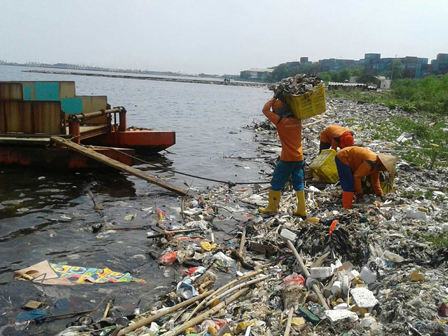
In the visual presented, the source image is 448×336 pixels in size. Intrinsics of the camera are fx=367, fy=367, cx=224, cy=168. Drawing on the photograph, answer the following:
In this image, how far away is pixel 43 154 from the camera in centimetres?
906

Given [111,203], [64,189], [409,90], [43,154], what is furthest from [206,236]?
[409,90]

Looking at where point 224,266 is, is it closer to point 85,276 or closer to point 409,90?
point 85,276

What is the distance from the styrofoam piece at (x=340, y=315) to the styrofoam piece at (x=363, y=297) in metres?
0.16

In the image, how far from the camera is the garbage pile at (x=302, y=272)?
3381mm

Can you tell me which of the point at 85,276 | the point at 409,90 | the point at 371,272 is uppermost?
the point at 409,90

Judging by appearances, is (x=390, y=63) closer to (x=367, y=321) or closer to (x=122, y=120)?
(x=122, y=120)

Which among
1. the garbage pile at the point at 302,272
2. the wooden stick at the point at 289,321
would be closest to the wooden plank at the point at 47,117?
the garbage pile at the point at 302,272

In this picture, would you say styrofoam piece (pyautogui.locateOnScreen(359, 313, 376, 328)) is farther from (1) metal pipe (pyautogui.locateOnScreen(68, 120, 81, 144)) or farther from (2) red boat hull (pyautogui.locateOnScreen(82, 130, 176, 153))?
(2) red boat hull (pyautogui.locateOnScreen(82, 130, 176, 153))

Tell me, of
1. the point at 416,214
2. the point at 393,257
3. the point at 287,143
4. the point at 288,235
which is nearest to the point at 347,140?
the point at 287,143

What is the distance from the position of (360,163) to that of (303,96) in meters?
1.61

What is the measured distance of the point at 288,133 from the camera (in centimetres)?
619

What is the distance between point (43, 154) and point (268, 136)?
12174 mm

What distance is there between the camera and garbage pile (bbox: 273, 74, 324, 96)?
605 centimetres

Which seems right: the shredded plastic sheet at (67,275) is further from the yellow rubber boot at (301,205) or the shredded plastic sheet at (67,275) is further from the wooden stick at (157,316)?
the yellow rubber boot at (301,205)
